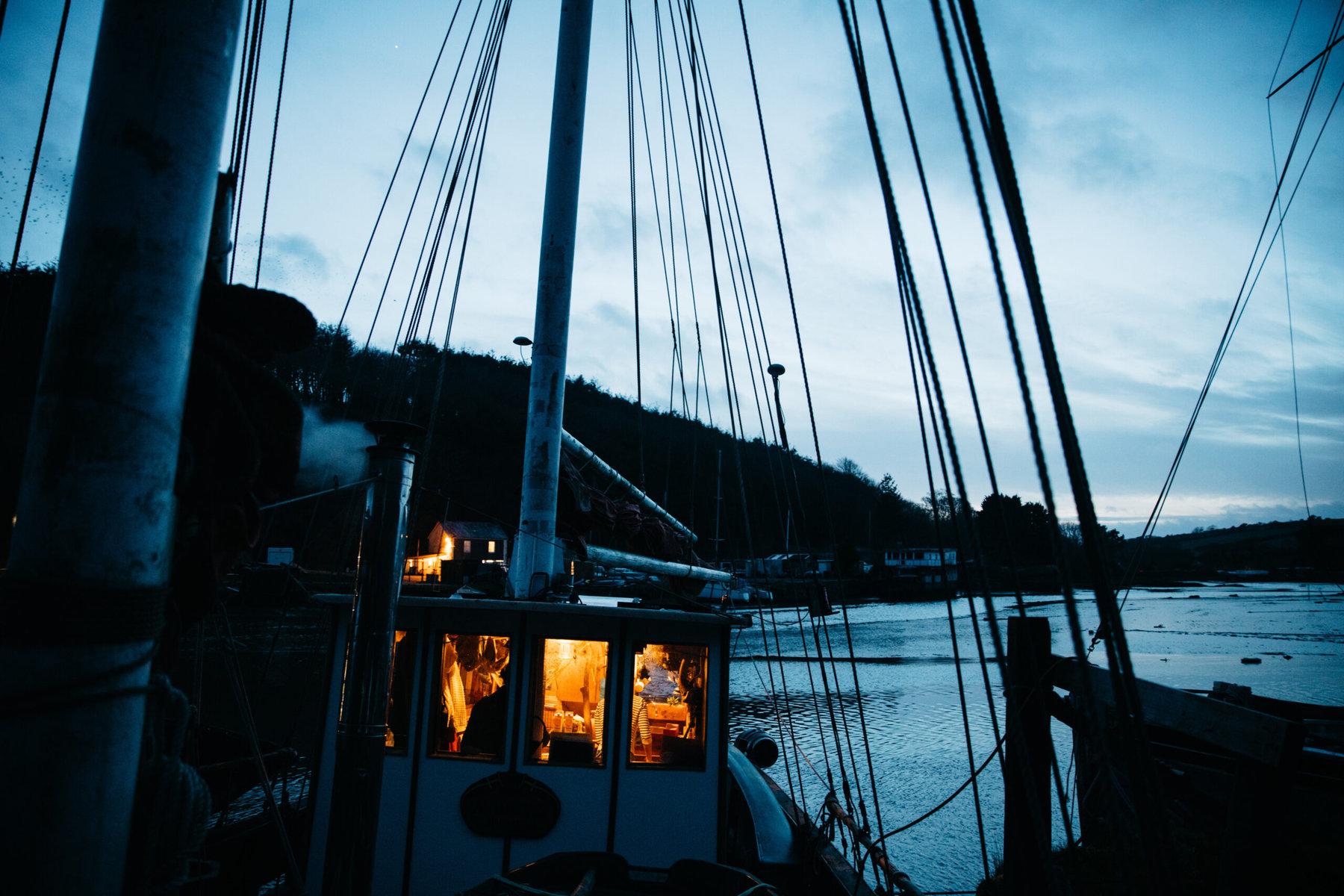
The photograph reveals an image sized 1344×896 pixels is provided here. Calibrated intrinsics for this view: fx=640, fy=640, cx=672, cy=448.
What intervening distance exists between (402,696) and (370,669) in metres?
2.00

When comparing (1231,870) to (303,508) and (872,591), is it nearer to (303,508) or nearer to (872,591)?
(303,508)

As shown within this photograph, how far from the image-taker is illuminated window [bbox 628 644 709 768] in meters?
5.86

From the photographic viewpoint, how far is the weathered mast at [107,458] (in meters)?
1.23

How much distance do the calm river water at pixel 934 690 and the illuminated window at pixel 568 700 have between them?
2.10m

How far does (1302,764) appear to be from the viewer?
6.95m

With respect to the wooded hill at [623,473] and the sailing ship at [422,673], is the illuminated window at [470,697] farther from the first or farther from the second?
the wooded hill at [623,473]

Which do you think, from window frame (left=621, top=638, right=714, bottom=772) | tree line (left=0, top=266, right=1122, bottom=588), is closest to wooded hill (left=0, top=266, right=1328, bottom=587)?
tree line (left=0, top=266, right=1122, bottom=588)

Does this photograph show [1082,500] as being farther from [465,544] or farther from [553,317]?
[465,544]

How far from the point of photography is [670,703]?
19.4 feet

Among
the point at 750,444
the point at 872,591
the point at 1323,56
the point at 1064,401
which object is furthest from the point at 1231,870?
the point at 750,444

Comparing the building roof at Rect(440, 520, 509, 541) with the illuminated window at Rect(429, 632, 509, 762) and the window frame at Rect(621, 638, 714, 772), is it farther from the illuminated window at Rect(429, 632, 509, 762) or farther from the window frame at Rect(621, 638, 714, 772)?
the window frame at Rect(621, 638, 714, 772)

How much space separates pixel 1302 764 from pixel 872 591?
74.6 metres

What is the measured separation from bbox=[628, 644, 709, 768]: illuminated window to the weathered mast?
188 inches

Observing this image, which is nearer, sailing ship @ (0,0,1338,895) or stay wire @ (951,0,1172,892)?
sailing ship @ (0,0,1338,895)
